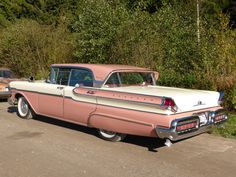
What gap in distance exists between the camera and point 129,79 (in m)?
7.46

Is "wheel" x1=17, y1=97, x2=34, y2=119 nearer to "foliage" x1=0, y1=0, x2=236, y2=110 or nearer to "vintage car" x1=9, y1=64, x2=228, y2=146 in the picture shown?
"vintage car" x1=9, y1=64, x2=228, y2=146

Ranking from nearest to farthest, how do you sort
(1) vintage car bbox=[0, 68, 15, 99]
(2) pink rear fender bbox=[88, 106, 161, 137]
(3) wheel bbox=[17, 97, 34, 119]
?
(2) pink rear fender bbox=[88, 106, 161, 137] → (3) wheel bbox=[17, 97, 34, 119] → (1) vintage car bbox=[0, 68, 15, 99]

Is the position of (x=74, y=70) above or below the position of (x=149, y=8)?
below

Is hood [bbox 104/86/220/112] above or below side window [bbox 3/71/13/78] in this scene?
below

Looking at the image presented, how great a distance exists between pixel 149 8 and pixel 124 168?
69.3 ft

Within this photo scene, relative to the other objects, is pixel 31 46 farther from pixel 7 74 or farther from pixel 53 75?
pixel 53 75

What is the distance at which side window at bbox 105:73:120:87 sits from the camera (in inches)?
278

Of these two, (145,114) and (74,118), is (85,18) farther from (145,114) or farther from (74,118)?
(145,114)

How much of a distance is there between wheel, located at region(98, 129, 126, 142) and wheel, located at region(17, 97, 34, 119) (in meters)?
2.77

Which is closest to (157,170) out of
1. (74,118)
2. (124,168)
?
(124,168)

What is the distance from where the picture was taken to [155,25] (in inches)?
531

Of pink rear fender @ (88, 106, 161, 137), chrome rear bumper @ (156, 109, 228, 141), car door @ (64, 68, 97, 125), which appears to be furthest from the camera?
car door @ (64, 68, 97, 125)

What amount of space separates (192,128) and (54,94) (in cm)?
328

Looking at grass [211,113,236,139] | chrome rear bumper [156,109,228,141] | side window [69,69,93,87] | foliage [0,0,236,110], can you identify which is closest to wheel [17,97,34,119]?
side window [69,69,93,87]
